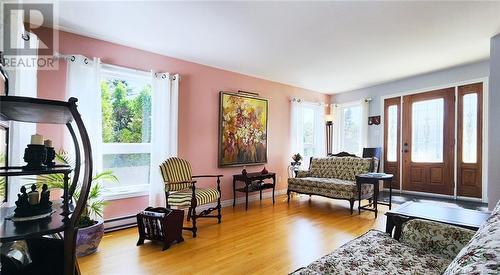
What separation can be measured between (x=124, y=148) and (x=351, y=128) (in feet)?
18.3

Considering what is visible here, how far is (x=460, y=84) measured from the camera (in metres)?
4.97

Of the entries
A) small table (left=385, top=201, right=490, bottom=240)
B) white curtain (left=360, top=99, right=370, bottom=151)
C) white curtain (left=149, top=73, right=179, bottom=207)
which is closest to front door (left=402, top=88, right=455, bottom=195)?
white curtain (left=360, top=99, right=370, bottom=151)

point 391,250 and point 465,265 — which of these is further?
point 391,250

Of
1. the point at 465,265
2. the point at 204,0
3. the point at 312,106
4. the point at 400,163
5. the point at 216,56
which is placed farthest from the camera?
the point at 312,106

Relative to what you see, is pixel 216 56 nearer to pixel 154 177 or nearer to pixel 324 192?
pixel 154 177

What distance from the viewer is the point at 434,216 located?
7.30 feet

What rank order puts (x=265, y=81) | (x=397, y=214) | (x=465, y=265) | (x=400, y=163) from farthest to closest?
(x=400, y=163) < (x=265, y=81) < (x=397, y=214) < (x=465, y=265)

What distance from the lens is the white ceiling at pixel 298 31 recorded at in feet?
8.62

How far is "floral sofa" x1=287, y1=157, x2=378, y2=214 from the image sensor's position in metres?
4.28

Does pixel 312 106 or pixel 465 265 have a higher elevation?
pixel 312 106

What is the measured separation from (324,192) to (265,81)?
8.45 feet

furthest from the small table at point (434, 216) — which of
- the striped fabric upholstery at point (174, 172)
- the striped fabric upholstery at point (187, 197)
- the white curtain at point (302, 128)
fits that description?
the white curtain at point (302, 128)

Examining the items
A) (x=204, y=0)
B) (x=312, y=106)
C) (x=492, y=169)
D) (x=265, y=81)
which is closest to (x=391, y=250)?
(x=204, y=0)

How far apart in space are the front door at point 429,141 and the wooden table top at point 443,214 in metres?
3.46
